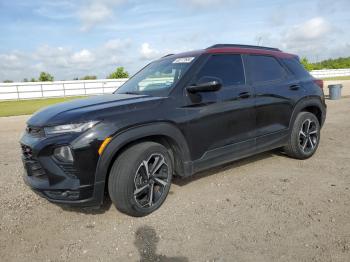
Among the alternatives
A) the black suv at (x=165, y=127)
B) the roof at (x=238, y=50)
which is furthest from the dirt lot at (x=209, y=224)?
the roof at (x=238, y=50)

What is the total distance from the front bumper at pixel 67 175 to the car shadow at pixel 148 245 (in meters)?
0.54

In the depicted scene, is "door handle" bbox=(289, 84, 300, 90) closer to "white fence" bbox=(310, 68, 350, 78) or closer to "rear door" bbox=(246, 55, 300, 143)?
"rear door" bbox=(246, 55, 300, 143)

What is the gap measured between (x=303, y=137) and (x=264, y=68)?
143 cm

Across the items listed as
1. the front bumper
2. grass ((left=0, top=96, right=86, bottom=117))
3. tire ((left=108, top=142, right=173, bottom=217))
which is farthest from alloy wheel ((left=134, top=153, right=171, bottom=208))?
grass ((left=0, top=96, right=86, bottom=117))

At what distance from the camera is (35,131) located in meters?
3.57

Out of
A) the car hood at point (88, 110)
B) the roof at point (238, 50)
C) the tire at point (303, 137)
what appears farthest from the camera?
the tire at point (303, 137)

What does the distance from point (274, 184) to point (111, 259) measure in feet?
8.42

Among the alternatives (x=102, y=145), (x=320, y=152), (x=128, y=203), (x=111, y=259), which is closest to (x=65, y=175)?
(x=102, y=145)

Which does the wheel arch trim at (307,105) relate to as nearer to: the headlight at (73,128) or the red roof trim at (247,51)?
the red roof trim at (247,51)

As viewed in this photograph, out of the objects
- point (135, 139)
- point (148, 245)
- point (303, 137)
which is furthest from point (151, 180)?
point (303, 137)

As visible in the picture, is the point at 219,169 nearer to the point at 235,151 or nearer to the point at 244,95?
the point at 235,151

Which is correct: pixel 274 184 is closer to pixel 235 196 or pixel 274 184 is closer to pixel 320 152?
pixel 235 196

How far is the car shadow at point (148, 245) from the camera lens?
117 inches

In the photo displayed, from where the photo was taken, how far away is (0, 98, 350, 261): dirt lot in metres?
3.07
